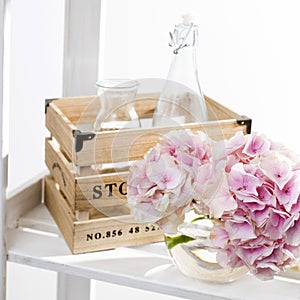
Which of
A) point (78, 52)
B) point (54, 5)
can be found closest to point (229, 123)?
point (78, 52)

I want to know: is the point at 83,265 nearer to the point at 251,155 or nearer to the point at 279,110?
the point at 251,155

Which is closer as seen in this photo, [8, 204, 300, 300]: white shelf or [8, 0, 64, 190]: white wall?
[8, 204, 300, 300]: white shelf

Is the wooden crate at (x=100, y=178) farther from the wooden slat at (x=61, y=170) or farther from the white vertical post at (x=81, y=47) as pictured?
the white vertical post at (x=81, y=47)

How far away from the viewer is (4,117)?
127 centimetres

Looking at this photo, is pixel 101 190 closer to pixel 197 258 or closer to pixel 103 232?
pixel 103 232

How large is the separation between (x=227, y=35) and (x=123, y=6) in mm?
220

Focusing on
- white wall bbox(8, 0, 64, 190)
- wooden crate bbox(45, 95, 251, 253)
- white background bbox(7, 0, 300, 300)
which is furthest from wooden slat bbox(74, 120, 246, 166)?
white wall bbox(8, 0, 64, 190)

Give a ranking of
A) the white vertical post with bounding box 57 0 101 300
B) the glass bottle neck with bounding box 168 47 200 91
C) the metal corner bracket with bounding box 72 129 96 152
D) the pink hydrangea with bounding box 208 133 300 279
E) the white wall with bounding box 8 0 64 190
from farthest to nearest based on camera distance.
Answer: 1. the white wall with bounding box 8 0 64 190
2. the white vertical post with bounding box 57 0 101 300
3. the glass bottle neck with bounding box 168 47 200 91
4. the metal corner bracket with bounding box 72 129 96 152
5. the pink hydrangea with bounding box 208 133 300 279

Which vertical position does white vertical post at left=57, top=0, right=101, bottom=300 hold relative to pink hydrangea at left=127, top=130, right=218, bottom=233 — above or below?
above

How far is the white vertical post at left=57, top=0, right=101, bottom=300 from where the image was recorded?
1.50 m

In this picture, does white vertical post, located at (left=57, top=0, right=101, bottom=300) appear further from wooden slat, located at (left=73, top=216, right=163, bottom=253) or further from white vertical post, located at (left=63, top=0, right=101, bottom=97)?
wooden slat, located at (left=73, top=216, right=163, bottom=253)

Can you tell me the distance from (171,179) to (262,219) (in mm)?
141

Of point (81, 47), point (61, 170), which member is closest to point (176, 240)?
point (61, 170)

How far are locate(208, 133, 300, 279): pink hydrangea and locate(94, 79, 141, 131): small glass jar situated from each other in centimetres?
26
